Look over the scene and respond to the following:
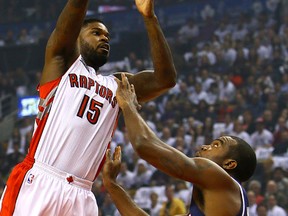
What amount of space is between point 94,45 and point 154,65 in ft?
1.48

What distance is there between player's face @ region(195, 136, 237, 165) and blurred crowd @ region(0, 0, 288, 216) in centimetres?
646

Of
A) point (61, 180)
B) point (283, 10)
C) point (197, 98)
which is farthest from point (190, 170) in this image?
point (283, 10)

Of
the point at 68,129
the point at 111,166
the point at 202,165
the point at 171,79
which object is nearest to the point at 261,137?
the point at 171,79

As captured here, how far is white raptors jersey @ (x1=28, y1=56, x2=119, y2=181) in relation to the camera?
16.5 feet

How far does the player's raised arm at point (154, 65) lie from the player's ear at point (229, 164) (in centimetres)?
90

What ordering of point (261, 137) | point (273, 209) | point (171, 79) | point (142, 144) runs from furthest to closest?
point (261, 137) < point (273, 209) < point (171, 79) < point (142, 144)

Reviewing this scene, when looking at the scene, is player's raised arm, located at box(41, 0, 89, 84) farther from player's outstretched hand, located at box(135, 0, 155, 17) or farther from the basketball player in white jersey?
player's outstretched hand, located at box(135, 0, 155, 17)

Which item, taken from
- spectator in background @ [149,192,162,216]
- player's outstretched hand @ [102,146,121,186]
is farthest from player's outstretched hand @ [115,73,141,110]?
spectator in background @ [149,192,162,216]

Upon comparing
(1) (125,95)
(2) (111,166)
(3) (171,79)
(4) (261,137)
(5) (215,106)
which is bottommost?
(5) (215,106)

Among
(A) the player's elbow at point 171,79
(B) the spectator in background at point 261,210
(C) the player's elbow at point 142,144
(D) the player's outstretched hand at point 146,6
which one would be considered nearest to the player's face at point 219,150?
(C) the player's elbow at point 142,144

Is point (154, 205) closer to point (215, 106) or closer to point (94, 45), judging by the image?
point (215, 106)

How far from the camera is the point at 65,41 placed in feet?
16.5

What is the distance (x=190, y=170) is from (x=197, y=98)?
11672 mm

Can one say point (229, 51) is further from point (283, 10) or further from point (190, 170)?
point (190, 170)
